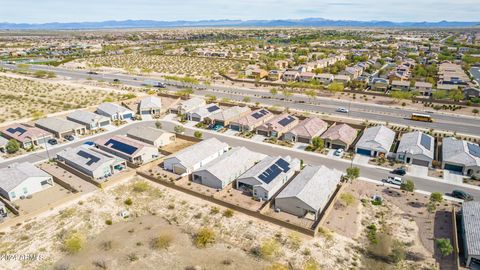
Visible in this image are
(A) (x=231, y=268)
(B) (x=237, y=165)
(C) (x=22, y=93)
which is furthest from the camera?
(C) (x=22, y=93)

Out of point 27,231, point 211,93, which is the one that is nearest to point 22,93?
point 211,93

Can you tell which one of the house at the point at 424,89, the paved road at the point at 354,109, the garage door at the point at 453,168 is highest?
the house at the point at 424,89

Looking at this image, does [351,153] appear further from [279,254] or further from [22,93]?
[22,93]

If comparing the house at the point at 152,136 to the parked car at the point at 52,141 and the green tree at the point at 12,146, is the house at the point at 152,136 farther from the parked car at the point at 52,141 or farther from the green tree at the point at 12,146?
the green tree at the point at 12,146

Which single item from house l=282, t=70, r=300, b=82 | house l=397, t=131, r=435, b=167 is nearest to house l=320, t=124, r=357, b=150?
house l=397, t=131, r=435, b=167

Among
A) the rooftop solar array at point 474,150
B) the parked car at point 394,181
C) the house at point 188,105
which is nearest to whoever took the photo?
the parked car at point 394,181

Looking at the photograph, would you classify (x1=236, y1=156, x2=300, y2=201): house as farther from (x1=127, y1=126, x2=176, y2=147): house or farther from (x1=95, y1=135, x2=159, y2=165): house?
(x1=127, y1=126, x2=176, y2=147): house

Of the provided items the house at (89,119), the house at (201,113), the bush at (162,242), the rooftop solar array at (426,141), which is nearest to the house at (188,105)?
the house at (201,113)
